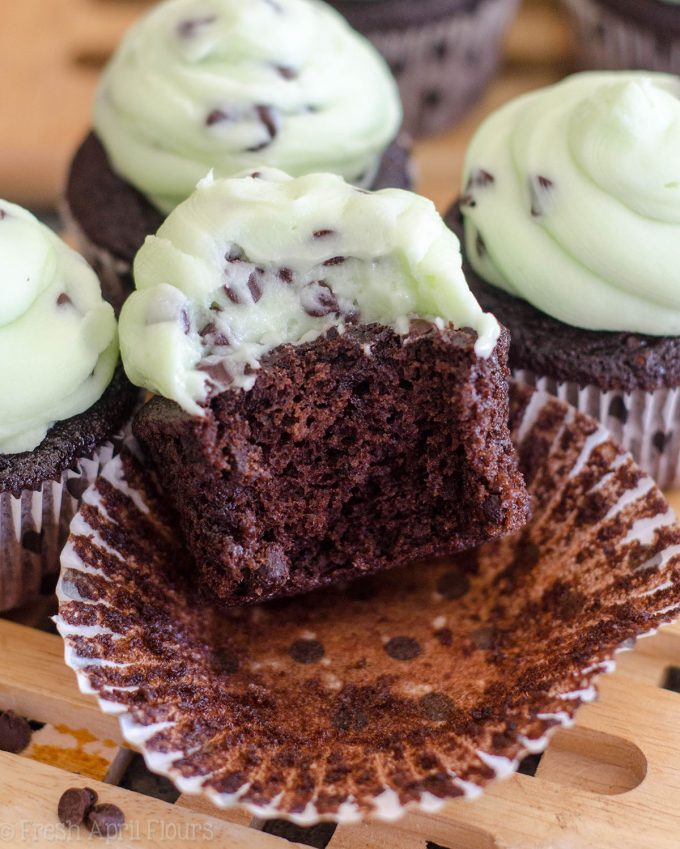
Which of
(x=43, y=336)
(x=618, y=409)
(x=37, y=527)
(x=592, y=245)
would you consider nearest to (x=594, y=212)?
(x=592, y=245)

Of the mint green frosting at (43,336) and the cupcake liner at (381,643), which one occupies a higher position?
the mint green frosting at (43,336)

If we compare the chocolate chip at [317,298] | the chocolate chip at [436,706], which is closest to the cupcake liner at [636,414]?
the chocolate chip at [317,298]

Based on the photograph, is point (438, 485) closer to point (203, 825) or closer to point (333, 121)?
point (203, 825)

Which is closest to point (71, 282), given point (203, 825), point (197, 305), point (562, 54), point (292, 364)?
point (197, 305)

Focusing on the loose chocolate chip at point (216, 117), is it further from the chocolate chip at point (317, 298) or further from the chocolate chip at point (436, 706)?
the chocolate chip at point (436, 706)

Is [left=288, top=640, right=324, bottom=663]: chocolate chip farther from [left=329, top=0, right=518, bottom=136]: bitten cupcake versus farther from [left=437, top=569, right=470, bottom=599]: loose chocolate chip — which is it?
[left=329, top=0, right=518, bottom=136]: bitten cupcake

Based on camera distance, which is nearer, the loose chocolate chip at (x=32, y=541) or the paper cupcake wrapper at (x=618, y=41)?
the loose chocolate chip at (x=32, y=541)

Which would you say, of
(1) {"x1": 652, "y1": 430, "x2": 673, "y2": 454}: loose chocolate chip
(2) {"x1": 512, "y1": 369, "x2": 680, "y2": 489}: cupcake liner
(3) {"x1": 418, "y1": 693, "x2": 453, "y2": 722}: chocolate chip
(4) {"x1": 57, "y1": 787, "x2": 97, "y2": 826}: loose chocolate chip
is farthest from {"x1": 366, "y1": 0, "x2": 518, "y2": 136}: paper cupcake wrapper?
(4) {"x1": 57, "y1": 787, "x2": 97, "y2": 826}: loose chocolate chip
